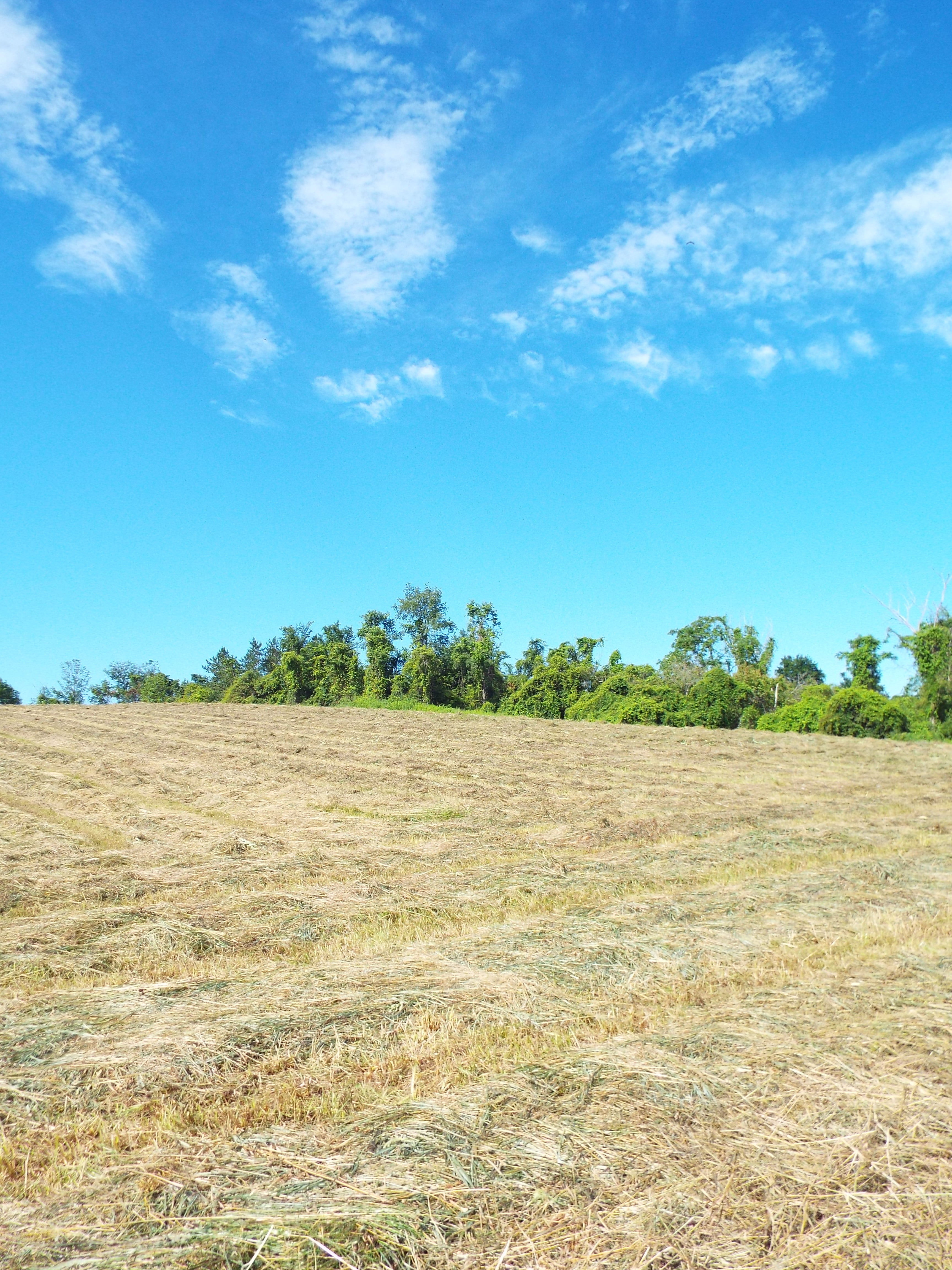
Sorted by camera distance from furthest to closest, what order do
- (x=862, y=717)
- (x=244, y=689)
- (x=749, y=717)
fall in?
(x=244, y=689) → (x=749, y=717) → (x=862, y=717)

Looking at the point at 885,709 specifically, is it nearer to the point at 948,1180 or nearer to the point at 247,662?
the point at 948,1180

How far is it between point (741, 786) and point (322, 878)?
12.4 metres

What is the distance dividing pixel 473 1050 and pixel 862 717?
39912 mm

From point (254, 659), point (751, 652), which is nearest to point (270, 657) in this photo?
point (254, 659)

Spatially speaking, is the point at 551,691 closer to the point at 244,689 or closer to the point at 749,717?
the point at 749,717

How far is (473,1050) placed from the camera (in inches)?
181

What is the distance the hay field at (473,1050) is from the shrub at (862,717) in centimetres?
3003

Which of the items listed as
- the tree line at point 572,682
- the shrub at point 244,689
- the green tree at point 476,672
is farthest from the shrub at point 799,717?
the shrub at point 244,689

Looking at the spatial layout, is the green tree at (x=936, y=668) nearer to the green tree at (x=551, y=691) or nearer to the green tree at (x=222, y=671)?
the green tree at (x=551, y=691)

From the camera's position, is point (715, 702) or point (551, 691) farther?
point (551, 691)

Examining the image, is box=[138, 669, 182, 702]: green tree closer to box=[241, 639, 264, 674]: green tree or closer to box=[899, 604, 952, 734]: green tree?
box=[241, 639, 264, 674]: green tree

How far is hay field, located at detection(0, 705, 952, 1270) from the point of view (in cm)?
303

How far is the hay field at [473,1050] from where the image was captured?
3.03m

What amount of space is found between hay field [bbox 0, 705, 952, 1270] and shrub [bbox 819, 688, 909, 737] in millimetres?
30032
